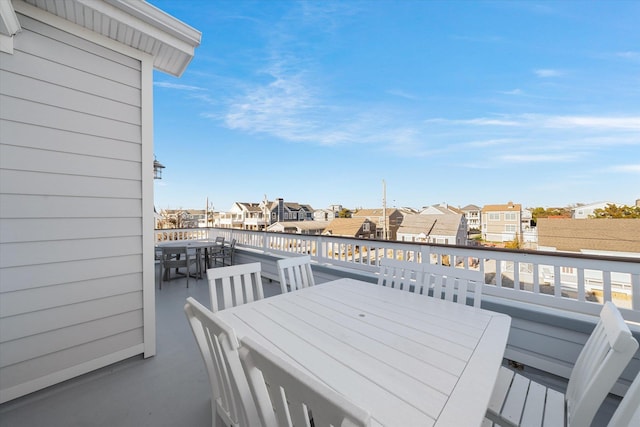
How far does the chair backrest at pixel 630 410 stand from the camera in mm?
726

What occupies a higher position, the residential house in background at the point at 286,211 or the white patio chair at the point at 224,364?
the residential house in background at the point at 286,211

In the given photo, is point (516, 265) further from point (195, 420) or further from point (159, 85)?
point (159, 85)

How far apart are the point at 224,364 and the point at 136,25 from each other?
268 cm

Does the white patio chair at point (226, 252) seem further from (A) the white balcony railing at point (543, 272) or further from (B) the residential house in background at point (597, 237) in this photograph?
(B) the residential house in background at point (597, 237)

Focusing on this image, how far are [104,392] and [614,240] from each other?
262 inches

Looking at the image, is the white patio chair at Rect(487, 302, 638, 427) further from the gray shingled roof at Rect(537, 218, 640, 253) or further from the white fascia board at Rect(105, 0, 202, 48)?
the gray shingled roof at Rect(537, 218, 640, 253)

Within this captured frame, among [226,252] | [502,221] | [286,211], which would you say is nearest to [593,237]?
[226,252]

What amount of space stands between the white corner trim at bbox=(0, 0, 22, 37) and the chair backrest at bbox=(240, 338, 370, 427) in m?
2.49

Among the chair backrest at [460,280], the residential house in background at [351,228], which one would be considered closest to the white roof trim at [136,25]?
the chair backrest at [460,280]

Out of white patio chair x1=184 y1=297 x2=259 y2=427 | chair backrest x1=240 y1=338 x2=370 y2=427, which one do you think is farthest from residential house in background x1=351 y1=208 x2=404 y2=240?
chair backrest x1=240 y1=338 x2=370 y2=427

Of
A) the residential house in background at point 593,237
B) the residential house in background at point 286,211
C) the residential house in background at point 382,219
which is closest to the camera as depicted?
the residential house in background at point 593,237

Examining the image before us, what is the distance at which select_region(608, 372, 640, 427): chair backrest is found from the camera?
726 mm

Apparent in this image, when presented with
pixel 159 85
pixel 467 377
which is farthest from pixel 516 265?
pixel 159 85

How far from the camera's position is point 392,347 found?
1.17 m
